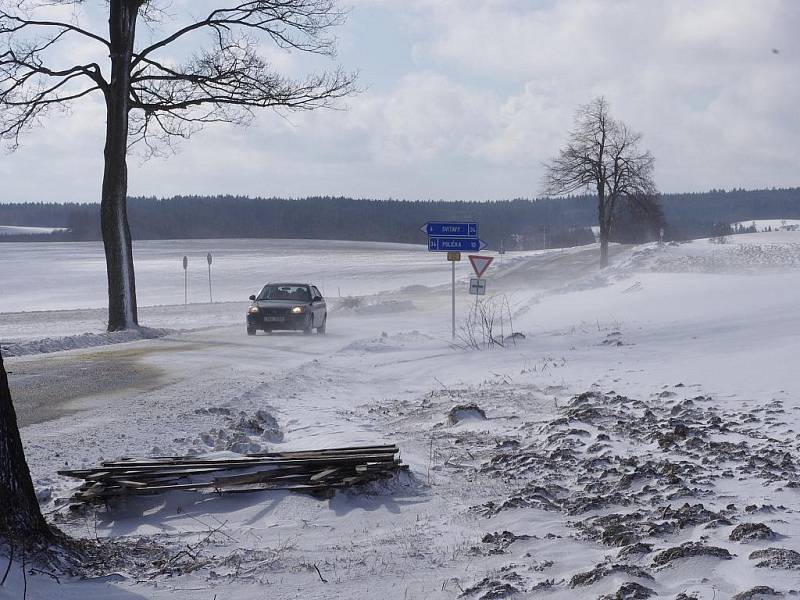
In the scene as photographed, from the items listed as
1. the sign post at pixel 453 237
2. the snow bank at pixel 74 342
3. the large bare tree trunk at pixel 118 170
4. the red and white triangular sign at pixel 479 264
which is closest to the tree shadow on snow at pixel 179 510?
the snow bank at pixel 74 342

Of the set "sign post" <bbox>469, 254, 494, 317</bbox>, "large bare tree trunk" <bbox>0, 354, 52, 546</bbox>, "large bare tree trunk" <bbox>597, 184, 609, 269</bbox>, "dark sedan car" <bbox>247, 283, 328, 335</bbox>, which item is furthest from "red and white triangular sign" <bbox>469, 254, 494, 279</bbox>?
"large bare tree trunk" <bbox>597, 184, 609, 269</bbox>

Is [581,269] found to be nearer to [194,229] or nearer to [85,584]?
[85,584]

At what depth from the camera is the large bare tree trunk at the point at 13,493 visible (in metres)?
4.54

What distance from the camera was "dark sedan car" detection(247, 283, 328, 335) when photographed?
23.4m

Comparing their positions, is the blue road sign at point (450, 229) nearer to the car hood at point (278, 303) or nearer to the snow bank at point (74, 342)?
the car hood at point (278, 303)

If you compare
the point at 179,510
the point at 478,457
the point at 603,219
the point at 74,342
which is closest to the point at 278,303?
the point at 74,342

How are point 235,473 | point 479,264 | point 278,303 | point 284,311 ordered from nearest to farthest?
1. point 235,473
2. point 479,264
3. point 284,311
4. point 278,303

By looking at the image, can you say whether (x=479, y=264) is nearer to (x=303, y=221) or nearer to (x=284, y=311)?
(x=284, y=311)

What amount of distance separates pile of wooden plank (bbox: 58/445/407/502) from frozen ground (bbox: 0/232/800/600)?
0.13m

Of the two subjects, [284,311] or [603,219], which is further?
[603,219]

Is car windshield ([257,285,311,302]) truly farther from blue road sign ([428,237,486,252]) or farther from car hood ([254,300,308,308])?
blue road sign ([428,237,486,252])

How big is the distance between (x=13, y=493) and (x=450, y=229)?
53.2ft

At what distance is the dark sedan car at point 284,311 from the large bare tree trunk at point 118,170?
3283 millimetres

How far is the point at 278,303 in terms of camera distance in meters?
23.8
